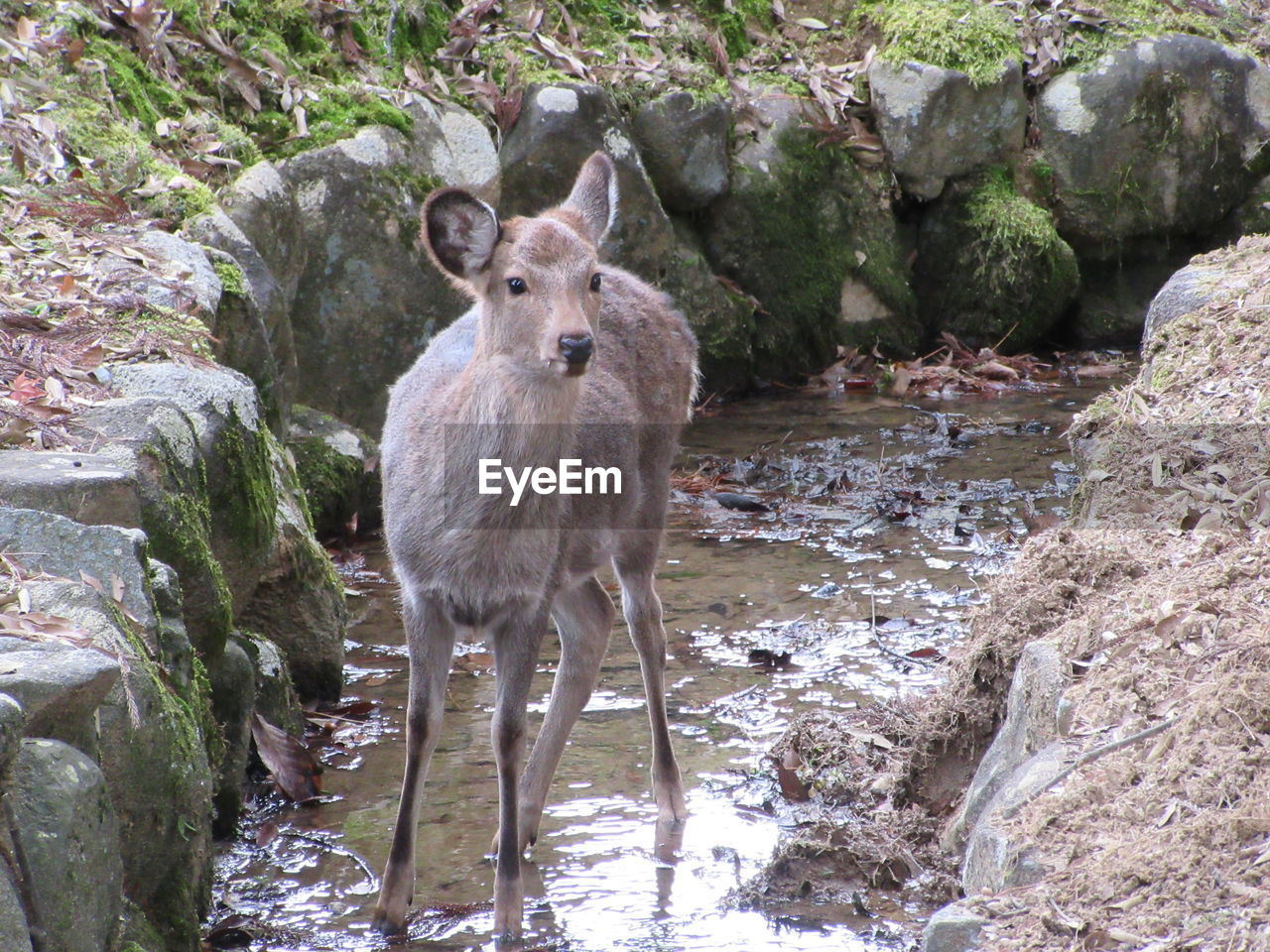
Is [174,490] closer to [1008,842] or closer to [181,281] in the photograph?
[181,281]

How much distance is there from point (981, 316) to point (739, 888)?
7.70 metres

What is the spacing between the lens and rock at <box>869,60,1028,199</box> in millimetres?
10938

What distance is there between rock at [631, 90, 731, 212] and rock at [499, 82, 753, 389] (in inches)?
10.2

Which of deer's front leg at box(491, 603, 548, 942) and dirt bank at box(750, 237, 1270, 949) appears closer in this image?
dirt bank at box(750, 237, 1270, 949)

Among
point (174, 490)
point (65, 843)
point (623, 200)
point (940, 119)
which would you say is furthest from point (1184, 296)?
point (65, 843)

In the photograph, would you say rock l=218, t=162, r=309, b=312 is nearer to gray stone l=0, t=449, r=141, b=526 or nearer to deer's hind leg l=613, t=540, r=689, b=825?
deer's hind leg l=613, t=540, r=689, b=825

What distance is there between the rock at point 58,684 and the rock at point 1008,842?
7.52 ft

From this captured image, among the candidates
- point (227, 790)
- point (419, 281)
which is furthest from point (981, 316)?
point (227, 790)

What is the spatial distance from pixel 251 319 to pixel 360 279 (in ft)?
7.35

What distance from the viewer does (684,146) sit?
10312 mm

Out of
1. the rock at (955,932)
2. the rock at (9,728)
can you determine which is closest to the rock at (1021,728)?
the rock at (955,932)

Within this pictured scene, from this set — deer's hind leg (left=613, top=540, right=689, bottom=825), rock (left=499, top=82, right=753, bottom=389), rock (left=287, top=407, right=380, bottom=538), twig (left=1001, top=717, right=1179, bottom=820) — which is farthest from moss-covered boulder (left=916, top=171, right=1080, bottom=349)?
twig (left=1001, top=717, right=1179, bottom=820)

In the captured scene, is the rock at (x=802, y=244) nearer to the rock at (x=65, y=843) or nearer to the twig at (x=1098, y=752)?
the twig at (x=1098, y=752)

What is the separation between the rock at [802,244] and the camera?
1076cm
